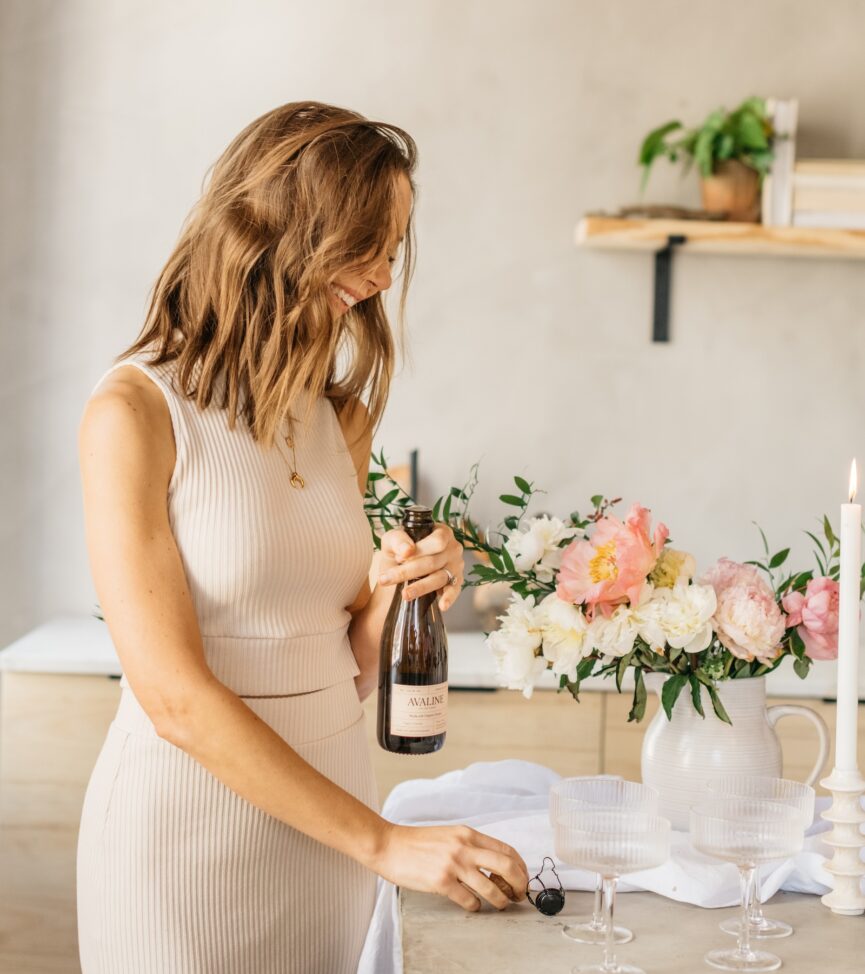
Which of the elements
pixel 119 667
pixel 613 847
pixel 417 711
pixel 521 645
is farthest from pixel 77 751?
pixel 613 847

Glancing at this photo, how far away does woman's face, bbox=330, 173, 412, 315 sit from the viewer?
124 centimetres

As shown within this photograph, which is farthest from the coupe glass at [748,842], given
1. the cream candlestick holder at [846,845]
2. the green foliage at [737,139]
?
the green foliage at [737,139]

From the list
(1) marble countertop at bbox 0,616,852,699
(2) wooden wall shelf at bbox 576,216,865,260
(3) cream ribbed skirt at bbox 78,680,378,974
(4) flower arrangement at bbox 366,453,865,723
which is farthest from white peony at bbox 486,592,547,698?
(2) wooden wall shelf at bbox 576,216,865,260

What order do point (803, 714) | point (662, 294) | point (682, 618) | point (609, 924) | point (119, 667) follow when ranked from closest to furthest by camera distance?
point (609, 924)
point (682, 618)
point (803, 714)
point (119, 667)
point (662, 294)

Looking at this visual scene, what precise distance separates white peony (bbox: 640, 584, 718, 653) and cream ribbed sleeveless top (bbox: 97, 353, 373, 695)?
0.34m

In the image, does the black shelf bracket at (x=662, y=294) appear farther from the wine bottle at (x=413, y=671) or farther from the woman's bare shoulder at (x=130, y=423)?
the woman's bare shoulder at (x=130, y=423)

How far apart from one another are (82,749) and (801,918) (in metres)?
1.66

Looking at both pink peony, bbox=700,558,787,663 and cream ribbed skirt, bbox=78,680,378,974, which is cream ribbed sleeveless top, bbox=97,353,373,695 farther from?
pink peony, bbox=700,558,787,663

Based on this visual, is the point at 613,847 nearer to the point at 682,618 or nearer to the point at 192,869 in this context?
the point at 682,618

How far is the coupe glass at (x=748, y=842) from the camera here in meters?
0.92

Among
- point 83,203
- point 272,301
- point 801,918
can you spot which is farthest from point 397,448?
point 801,918

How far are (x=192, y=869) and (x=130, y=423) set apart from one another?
44cm

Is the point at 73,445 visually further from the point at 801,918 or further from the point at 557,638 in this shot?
the point at 801,918

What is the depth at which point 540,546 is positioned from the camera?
1.20m
